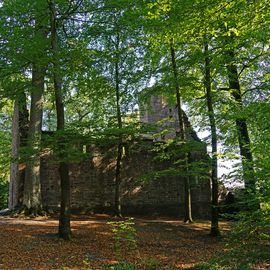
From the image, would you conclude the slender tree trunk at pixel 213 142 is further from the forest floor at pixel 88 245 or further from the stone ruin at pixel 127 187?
the stone ruin at pixel 127 187

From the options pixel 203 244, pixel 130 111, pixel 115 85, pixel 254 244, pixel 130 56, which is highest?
pixel 130 56

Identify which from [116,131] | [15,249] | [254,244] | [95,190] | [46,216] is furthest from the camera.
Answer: [95,190]

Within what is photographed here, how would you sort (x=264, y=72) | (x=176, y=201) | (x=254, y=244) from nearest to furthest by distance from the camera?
(x=254, y=244), (x=264, y=72), (x=176, y=201)

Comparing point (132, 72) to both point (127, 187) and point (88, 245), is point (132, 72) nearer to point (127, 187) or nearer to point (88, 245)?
point (127, 187)

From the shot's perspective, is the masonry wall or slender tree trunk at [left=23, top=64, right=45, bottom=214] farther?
the masonry wall

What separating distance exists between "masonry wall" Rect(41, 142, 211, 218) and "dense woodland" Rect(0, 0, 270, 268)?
130cm

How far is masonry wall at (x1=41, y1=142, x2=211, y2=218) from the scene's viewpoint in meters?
18.4

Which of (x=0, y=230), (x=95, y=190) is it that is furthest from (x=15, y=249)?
(x=95, y=190)

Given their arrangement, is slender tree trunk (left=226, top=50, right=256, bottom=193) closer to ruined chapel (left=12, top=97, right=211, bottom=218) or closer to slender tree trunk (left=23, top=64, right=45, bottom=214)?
ruined chapel (left=12, top=97, right=211, bottom=218)

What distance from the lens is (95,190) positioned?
19.4 metres

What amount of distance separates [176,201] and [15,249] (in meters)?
12.7

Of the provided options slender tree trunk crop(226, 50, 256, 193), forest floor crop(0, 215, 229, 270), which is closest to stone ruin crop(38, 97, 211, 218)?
forest floor crop(0, 215, 229, 270)

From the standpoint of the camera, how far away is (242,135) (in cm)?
1461

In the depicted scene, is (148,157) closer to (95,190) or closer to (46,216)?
(95,190)
